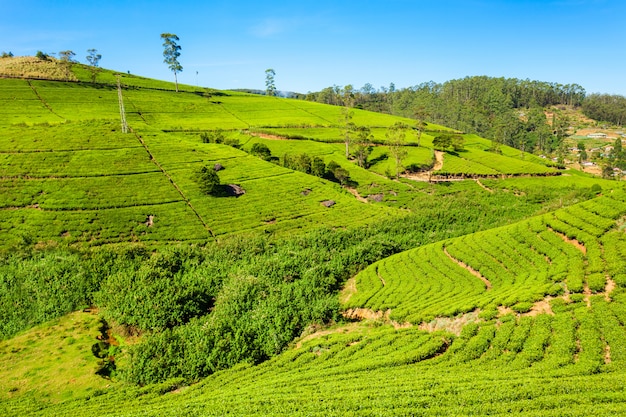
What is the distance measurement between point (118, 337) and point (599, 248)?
152 ft

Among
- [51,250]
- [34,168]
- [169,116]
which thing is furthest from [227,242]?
[169,116]

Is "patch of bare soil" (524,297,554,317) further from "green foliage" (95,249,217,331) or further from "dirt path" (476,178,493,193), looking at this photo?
"dirt path" (476,178,493,193)

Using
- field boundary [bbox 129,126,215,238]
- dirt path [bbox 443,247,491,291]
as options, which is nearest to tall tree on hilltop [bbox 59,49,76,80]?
field boundary [bbox 129,126,215,238]

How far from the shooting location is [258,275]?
40.2 metres

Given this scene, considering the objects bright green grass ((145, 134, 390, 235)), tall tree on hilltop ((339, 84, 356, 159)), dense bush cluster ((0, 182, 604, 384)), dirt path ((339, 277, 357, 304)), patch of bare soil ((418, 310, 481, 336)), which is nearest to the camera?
patch of bare soil ((418, 310, 481, 336))

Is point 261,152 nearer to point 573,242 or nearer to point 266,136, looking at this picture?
point 266,136

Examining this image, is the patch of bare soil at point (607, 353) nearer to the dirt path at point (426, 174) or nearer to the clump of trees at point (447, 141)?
the dirt path at point (426, 174)

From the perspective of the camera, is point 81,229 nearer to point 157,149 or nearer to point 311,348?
point 157,149

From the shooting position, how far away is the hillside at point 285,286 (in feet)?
63.9

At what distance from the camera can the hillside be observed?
19484 millimetres

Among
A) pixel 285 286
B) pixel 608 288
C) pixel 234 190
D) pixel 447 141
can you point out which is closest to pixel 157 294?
pixel 285 286

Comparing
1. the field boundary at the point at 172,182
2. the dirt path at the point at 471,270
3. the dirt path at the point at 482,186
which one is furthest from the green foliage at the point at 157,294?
the dirt path at the point at 482,186

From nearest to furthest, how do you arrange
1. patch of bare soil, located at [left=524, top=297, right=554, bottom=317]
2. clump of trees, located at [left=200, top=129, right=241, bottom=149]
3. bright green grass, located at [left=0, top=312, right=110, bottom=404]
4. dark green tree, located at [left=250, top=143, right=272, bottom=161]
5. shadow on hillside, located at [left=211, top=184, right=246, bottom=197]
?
patch of bare soil, located at [left=524, top=297, right=554, bottom=317] < bright green grass, located at [left=0, top=312, right=110, bottom=404] < shadow on hillside, located at [left=211, top=184, right=246, bottom=197] < dark green tree, located at [left=250, top=143, right=272, bottom=161] < clump of trees, located at [left=200, top=129, right=241, bottom=149]

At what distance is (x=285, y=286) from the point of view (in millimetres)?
37594
